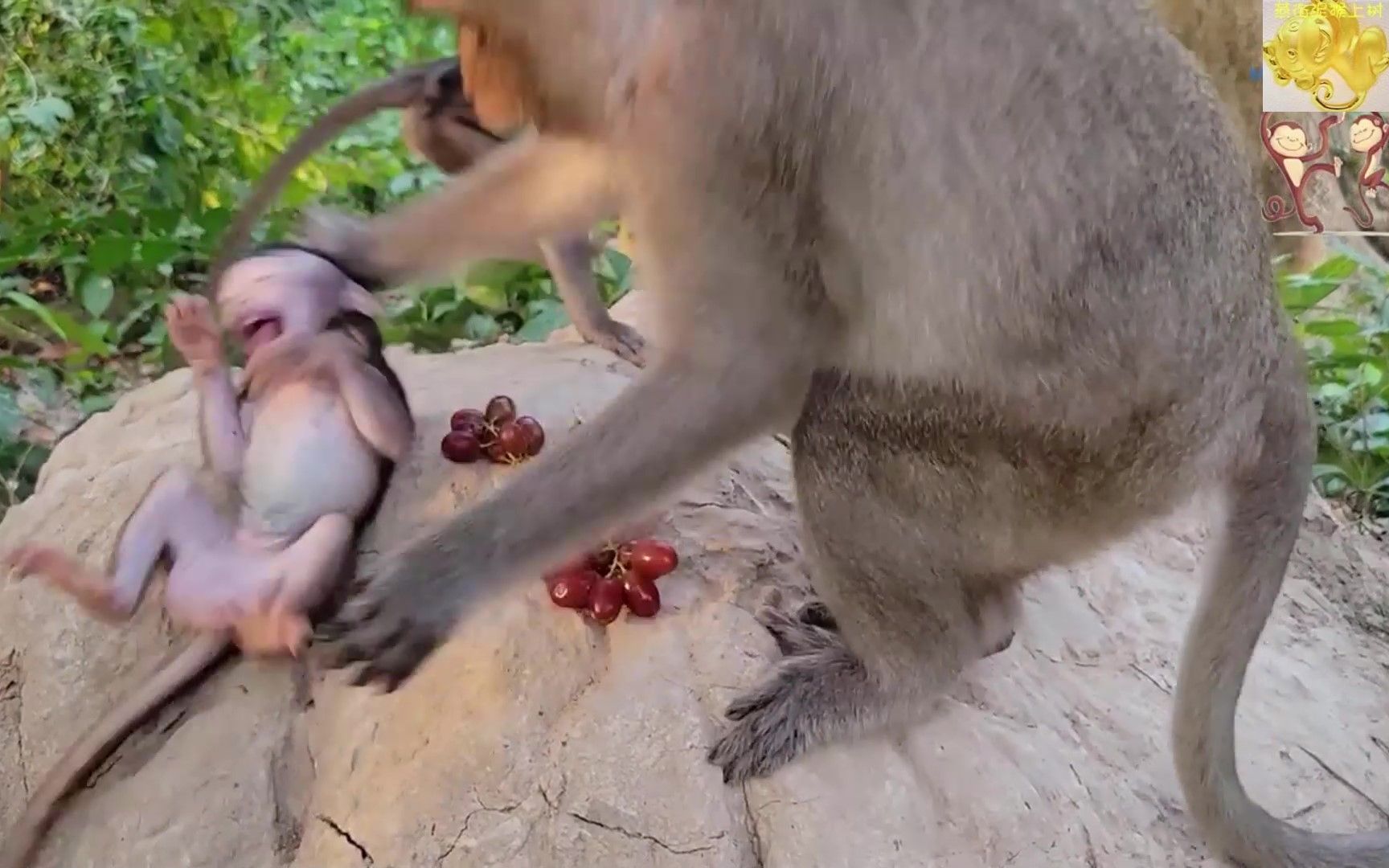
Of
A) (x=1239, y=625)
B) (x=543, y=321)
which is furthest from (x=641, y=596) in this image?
(x=543, y=321)

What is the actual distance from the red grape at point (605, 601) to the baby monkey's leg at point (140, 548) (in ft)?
1.96

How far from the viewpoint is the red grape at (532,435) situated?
2.39 metres

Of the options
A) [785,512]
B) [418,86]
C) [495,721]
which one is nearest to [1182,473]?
[785,512]

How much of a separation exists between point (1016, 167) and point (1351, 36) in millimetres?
2281

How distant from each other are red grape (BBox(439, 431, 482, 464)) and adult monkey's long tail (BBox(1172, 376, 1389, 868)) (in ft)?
4.31

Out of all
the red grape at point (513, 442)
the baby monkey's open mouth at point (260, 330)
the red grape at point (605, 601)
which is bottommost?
the red grape at point (605, 601)

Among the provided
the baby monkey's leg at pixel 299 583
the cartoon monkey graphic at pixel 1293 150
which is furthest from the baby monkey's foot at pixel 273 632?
the cartoon monkey graphic at pixel 1293 150

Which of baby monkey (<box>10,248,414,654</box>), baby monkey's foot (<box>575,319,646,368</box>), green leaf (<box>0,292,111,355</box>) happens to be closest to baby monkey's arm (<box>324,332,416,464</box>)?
baby monkey (<box>10,248,414,654</box>)

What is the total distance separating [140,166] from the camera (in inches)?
130

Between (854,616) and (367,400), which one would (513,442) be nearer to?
(367,400)

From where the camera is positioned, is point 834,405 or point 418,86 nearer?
point 834,405

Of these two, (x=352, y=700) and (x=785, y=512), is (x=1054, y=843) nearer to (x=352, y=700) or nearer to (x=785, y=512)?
(x=785, y=512)

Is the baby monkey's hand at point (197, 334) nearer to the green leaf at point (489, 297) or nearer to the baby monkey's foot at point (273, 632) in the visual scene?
the baby monkey's foot at point (273, 632)

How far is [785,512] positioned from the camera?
263 cm
